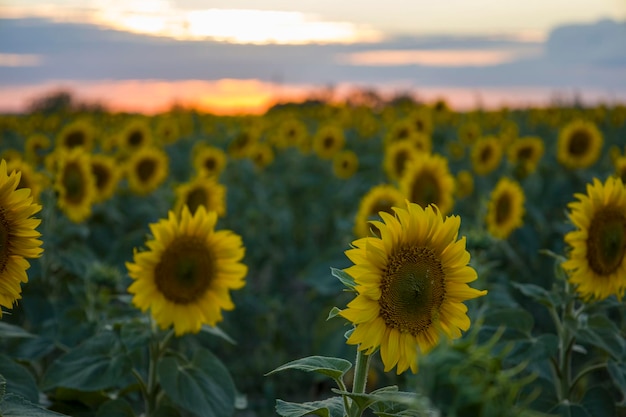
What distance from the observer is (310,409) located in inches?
64.2

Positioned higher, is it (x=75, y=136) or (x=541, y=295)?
(x=75, y=136)

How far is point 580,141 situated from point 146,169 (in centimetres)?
350

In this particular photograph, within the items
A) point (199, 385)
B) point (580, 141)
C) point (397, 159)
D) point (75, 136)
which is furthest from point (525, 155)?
point (199, 385)

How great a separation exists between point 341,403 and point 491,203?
2.94 m

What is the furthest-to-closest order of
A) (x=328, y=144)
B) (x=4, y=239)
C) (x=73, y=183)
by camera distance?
(x=328, y=144) < (x=73, y=183) < (x=4, y=239)

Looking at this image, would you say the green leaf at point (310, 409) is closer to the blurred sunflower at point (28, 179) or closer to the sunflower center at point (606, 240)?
the sunflower center at point (606, 240)

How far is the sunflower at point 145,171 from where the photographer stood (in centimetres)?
592

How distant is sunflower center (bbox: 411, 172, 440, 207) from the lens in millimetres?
4727

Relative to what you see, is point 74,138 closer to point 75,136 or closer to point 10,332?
point 75,136

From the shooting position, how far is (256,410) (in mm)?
4371

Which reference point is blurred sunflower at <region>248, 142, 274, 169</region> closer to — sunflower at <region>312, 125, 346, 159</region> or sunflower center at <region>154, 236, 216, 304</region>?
sunflower at <region>312, 125, 346, 159</region>

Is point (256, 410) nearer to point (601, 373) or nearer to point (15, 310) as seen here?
point (15, 310)

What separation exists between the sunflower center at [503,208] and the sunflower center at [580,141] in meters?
2.22

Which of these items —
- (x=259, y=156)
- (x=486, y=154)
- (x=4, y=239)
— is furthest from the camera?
(x=259, y=156)
